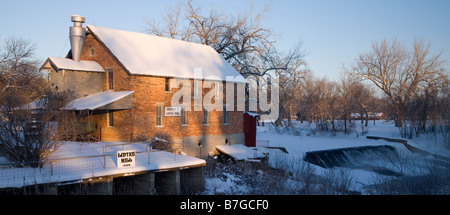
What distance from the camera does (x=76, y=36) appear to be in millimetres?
23438

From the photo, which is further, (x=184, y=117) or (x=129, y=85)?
(x=184, y=117)

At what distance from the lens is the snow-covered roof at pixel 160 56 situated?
2262 cm

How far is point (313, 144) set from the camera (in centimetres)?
3525

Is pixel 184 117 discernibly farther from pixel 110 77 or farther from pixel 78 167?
pixel 78 167

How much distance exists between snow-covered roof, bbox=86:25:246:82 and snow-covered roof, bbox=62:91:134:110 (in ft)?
5.82

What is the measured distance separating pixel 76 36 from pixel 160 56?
5769 mm

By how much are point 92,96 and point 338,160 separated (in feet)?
68.1

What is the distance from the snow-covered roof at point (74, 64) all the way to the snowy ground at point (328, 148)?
1146 centimetres

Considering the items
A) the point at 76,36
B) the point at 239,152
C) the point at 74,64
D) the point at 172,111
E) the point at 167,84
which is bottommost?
the point at 239,152

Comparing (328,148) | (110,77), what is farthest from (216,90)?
(328,148)

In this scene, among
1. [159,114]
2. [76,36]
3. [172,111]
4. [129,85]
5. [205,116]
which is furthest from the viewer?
[205,116]

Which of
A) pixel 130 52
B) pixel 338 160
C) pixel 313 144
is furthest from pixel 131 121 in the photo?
pixel 313 144

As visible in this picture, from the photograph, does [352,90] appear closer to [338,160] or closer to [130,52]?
[338,160]

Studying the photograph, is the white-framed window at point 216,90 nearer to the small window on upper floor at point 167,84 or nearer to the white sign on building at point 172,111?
the white sign on building at point 172,111
